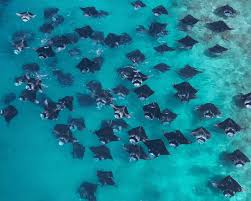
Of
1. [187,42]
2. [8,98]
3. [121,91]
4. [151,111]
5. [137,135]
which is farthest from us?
[187,42]

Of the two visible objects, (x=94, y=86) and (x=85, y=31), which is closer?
(x=94, y=86)

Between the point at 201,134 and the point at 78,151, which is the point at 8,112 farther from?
the point at 201,134

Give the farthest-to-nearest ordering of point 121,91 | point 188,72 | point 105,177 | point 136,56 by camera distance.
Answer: point 136,56, point 188,72, point 121,91, point 105,177

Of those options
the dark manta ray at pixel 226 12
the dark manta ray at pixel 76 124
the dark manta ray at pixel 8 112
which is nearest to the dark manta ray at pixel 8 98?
the dark manta ray at pixel 8 112

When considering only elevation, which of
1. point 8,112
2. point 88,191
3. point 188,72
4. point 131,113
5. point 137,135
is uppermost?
point 188,72

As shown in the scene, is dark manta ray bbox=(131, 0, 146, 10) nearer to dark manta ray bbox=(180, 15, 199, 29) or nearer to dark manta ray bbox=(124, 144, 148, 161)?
dark manta ray bbox=(180, 15, 199, 29)

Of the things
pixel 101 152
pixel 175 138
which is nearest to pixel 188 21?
pixel 175 138

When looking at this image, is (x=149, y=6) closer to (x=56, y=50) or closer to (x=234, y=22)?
(x=234, y=22)
